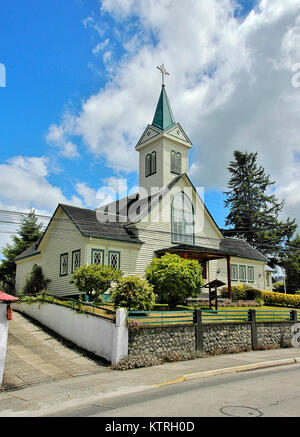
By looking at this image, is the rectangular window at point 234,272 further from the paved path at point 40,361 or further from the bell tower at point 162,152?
the paved path at point 40,361

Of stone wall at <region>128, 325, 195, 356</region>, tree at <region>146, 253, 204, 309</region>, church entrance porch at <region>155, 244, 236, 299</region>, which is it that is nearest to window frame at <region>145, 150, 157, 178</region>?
church entrance porch at <region>155, 244, 236, 299</region>

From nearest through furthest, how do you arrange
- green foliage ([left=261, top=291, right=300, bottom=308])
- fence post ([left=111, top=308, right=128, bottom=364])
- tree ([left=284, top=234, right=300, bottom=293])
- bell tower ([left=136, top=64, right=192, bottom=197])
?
fence post ([left=111, top=308, right=128, bottom=364]) → green foliage ([left=261, top=291, right=300, bottom=308]) → bell tower ([left=136, top=64, right=192, bottom=197]) → tree ([left=284, top=234, right=300, bottom=293])

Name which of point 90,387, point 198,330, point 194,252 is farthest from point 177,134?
point 90,387

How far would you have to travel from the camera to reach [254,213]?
55.3m

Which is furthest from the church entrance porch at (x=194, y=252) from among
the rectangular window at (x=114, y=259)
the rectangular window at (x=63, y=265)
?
the rectangular window at (x=63, y=265)

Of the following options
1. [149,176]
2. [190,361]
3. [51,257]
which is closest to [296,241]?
[149,176]

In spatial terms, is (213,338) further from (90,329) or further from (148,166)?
(148,166)

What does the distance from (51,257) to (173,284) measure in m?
11.3

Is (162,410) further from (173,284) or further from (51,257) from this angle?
(51,257)

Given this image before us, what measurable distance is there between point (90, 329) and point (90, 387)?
4761mm

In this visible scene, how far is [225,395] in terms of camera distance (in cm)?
842

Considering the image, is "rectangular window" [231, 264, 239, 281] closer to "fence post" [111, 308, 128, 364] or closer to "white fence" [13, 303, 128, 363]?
"white fence" [13, 303, 128, 363]

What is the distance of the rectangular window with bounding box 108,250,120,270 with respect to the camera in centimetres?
2377

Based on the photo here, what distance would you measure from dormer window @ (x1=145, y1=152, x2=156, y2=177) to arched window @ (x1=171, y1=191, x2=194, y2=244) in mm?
4328
